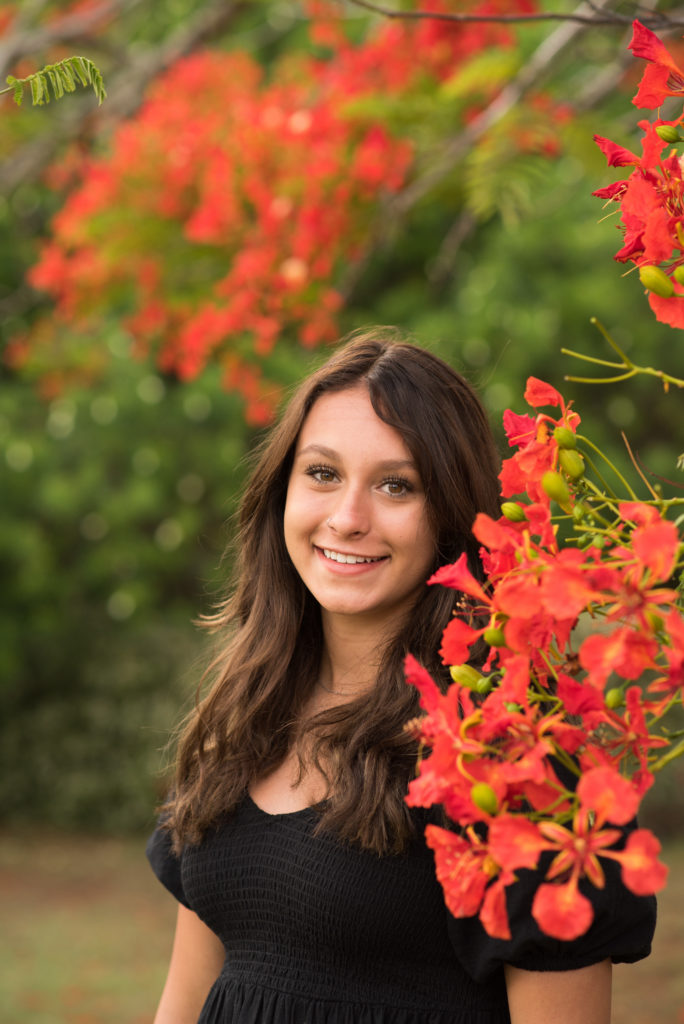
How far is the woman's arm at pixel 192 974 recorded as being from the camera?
1.96 meters

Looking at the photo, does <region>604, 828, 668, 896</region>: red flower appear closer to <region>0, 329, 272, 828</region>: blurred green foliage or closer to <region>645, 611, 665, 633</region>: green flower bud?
<region>645, 611, 665, 633</region>: green flower bud

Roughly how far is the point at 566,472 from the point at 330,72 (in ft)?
14.0

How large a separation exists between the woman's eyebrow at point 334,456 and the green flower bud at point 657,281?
77cm

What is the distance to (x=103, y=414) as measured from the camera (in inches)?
320

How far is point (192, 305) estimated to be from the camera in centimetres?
516

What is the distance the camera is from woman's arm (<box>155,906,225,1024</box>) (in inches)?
77.0

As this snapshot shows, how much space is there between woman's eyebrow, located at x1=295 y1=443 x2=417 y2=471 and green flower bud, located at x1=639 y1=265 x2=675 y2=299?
77 centimetres

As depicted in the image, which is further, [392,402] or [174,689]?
[174,689]

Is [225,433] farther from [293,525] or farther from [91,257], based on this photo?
[293,525]

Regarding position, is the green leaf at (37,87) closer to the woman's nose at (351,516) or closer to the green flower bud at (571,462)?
the green flower bud at (571,462)

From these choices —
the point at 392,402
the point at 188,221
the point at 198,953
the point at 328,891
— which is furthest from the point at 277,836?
the point at 188,221

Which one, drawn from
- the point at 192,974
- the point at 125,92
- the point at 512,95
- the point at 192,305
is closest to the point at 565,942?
the point at 192,974

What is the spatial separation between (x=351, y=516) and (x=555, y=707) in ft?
2.48

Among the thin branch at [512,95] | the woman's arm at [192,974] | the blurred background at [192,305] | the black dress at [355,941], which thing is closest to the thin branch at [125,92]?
the blurred background at [192,305]
